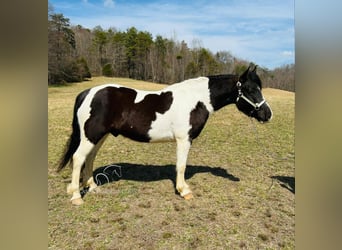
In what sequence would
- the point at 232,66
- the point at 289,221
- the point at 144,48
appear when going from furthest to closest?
1. the point at 144,48
2. the point at 232,66
3. the point at 289,221

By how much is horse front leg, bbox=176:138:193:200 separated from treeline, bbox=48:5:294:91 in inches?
66.2

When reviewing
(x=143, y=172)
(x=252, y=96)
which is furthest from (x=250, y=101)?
(x=143, y=172)

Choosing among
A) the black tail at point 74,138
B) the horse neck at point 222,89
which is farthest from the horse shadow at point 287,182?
the black tail at point 74,138

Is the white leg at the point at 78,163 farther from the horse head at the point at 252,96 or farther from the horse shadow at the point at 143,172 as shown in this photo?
the horse head at the point at 252,96

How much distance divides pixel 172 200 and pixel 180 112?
0.93 m

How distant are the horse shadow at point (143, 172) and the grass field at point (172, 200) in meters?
0.01

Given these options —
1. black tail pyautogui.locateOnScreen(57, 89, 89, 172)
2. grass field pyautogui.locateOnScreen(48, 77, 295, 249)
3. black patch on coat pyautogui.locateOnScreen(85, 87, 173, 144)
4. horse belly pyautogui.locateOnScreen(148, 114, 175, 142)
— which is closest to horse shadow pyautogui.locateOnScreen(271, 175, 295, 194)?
grass field pyautogui.locateOnScreen(48, 77, 295, 249)

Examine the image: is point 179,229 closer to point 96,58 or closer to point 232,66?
point 232,66

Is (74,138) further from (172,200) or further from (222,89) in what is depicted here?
(222,89)

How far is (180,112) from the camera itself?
2.52 m
